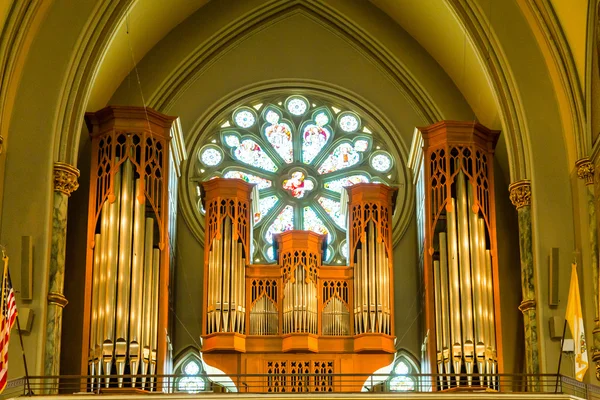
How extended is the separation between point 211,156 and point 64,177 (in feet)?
16.3

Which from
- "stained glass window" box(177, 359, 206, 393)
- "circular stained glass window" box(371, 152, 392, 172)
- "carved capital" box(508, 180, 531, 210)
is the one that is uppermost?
"circular stained glass window" box(371, 152, 392, 172)

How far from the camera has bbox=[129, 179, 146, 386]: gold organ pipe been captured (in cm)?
2006

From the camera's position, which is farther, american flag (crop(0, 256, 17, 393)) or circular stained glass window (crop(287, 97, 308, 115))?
circular stained glass window (crop(287, 97, 308, 115))

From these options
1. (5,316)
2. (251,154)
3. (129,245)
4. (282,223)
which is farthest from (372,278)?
(5,316)

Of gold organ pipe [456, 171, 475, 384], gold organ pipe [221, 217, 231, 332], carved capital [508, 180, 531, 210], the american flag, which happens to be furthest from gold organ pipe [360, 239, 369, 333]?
the american flag

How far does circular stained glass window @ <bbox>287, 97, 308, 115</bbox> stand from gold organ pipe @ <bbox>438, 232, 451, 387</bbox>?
4927 mm

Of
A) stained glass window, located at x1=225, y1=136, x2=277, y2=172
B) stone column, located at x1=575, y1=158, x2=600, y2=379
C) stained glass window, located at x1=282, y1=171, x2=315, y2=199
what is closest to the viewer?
stone column, located at x1=575, y1=158, x2=600, y2=379

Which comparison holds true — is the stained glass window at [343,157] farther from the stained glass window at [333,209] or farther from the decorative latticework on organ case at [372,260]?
the decorative latticework on organ case at [372,260]

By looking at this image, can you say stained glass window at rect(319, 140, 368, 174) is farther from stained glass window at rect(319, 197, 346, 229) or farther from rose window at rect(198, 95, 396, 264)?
stained glass window at rect(319, 197, 346, 229)

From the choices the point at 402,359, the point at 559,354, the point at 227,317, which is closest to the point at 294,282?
the point at 227,317

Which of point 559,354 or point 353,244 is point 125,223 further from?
point 559,354

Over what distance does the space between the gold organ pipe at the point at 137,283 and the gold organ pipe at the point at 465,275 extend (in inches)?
199

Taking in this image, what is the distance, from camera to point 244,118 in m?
25.2

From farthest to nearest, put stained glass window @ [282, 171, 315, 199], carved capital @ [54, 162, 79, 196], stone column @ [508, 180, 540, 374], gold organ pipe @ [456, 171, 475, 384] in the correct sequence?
stained glass window @ [282, 171, 315, 199] → gold organ pipe @ [456, 171, 475, 384] → carved capital @ [54, 162, 79, 196] → stone column @ [508, 180, 540, 374]
